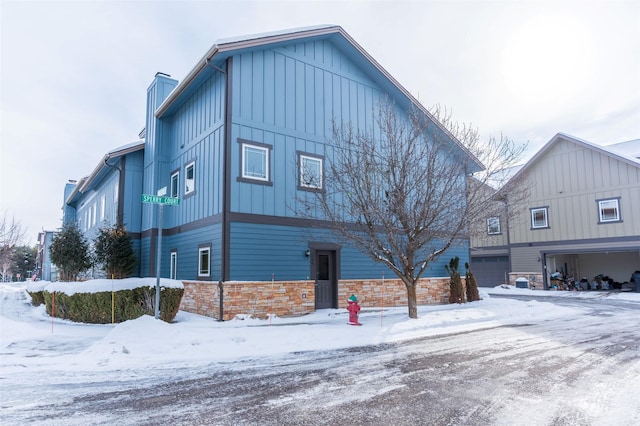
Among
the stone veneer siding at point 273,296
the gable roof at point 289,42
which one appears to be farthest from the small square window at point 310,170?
the gable roof at point 289,42

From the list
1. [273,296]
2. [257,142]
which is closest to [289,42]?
[257,142]

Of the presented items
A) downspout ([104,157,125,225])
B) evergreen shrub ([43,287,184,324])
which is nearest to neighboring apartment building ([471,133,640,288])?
evergreen shrub ([43,287,184,324])

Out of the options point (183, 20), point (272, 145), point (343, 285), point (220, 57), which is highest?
point (183, 20)

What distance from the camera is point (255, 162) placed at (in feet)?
44.5

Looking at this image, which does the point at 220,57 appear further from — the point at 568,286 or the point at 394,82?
the point at 568,286

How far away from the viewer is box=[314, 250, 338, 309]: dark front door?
47.8ft

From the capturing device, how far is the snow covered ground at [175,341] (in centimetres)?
655

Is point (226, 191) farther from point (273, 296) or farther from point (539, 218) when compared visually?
point (539, 218)

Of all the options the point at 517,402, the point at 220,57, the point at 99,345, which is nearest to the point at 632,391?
the point at 517,402

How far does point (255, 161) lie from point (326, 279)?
488 centimetres

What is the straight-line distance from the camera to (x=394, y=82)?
17.5 m

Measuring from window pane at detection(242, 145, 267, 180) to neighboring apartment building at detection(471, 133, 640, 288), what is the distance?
14.6 m

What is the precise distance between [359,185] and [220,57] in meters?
Answer: 6.21

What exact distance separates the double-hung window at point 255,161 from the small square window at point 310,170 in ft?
4.45
